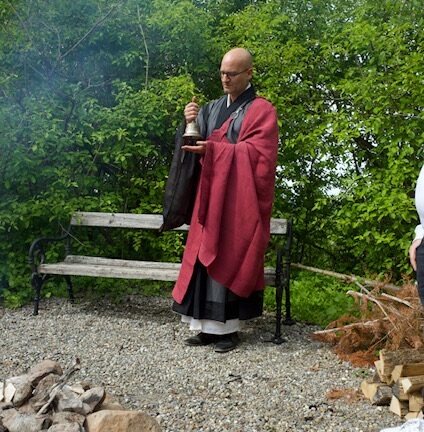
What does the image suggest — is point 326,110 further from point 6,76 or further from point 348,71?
point 6,76

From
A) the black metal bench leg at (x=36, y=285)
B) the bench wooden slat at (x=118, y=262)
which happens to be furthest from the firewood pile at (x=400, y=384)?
the black metal bench leg at (x=36, y=285)

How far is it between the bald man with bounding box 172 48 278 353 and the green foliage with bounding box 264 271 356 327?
108cm

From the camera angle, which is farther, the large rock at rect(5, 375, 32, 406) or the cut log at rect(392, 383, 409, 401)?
the cut log at rect(392, 383, 409, 401)

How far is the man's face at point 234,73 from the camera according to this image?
4.78m

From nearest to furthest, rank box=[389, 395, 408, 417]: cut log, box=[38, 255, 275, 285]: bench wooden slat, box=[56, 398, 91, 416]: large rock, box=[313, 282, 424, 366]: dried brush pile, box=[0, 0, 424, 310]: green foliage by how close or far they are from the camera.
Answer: box=[56, 398, 91, 416]: large rock
box=[389, 395, 408, 417]: cut log
box=[313, 282, 424, 366]: dried brush pile
box=[38, 255, 275, 285]: bench wooden slat
box=[0, 0, 424, 310]: green foliage

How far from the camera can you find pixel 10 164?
21.3ft

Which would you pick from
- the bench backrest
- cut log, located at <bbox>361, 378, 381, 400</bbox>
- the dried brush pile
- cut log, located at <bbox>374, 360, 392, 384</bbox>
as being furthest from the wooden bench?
cut log, located at <bbox>374, 360, 392, 384</bbox>

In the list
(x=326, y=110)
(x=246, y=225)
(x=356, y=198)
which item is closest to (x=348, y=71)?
(x=326, y=110)

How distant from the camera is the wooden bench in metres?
5.31

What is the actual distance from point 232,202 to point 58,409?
2.12 metres

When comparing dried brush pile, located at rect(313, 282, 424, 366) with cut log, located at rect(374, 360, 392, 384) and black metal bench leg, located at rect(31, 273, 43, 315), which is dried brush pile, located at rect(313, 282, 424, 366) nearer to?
cut log, located at rect(374, 360, 392, 384)

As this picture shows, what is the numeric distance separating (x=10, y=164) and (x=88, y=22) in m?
1.73

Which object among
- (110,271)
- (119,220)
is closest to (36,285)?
(110,271)

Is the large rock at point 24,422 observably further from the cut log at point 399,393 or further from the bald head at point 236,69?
the bald head at point 236,69
